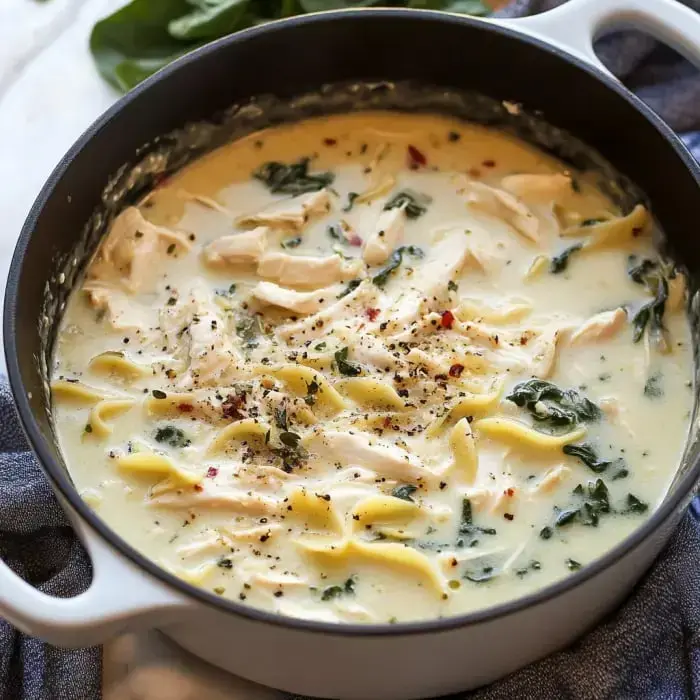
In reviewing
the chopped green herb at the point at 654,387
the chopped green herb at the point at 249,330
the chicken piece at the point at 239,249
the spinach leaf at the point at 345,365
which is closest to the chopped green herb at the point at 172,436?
the chopped green herb at the point at 249,330

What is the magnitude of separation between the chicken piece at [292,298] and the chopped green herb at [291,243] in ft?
0.50

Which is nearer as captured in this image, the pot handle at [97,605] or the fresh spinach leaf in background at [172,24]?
the pot handle at [97,605]

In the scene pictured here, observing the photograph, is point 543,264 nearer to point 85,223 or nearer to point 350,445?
point 350,445

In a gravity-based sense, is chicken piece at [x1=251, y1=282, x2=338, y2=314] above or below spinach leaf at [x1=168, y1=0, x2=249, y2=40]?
below

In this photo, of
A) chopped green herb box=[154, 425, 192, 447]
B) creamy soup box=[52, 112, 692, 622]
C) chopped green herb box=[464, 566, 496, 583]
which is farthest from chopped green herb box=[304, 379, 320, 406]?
chopped green herb box=[464, 566, 496, 583]

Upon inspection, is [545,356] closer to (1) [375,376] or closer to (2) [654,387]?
(2) [654,387]

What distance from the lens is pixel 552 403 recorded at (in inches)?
81.3

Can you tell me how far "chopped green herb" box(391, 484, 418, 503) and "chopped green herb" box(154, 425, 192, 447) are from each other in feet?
1.39

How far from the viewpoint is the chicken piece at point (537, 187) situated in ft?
8.11

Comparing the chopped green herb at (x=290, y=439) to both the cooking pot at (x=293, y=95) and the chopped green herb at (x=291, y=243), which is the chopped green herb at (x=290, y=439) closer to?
the cooking pot at (x=293, y=95)

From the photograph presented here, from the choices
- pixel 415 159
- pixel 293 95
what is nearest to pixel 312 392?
pixel 415 159

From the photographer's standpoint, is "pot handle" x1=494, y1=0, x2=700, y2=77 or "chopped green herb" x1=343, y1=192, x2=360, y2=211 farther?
"chopped green herb" x1=343, y1=192, x2=360, y2=211

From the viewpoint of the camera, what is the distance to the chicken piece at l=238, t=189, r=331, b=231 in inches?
94.2

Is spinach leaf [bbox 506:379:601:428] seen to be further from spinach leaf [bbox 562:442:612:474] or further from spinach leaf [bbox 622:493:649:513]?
spinach leaf [bbox 622:493:649:513]
